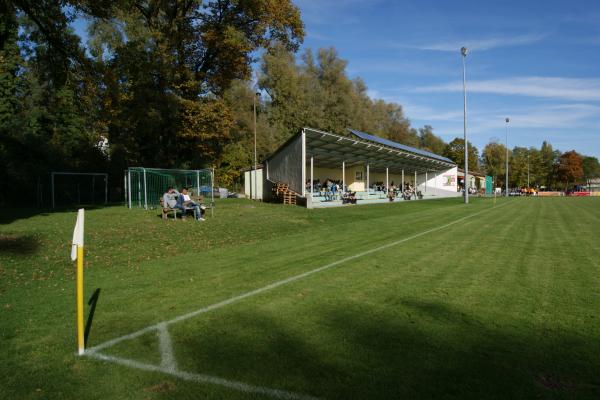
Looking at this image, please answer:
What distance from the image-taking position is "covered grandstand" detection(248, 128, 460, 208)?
2694cm

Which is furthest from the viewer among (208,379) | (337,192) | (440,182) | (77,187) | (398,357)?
(440,182)

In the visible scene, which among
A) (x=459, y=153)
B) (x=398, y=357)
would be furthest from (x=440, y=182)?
(x=398, y=357)

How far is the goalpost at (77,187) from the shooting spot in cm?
2563

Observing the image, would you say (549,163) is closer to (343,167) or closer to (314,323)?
(343,167)

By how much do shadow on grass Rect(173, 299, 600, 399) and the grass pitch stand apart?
0.06 feet

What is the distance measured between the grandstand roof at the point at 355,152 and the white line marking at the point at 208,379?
867 inches

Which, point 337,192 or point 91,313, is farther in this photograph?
point 337,192

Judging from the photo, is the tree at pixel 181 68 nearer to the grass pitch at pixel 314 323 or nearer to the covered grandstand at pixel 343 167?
the covered grandstand at pixel 343 167

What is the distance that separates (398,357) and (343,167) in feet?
87.0

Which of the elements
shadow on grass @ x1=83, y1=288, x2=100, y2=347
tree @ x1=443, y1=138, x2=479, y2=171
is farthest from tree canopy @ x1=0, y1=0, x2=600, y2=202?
tree @ x1=443, y1=138, x2=479, y2=171

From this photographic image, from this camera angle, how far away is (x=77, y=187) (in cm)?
2662

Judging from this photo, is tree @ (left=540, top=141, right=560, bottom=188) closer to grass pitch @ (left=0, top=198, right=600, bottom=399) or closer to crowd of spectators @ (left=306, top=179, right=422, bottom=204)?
crowd of spectators @ (left=306, top=179, right=422, bottom=204)

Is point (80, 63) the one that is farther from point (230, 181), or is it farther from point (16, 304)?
point (230, 181)

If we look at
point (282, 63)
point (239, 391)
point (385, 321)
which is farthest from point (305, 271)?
point (282, 63)
